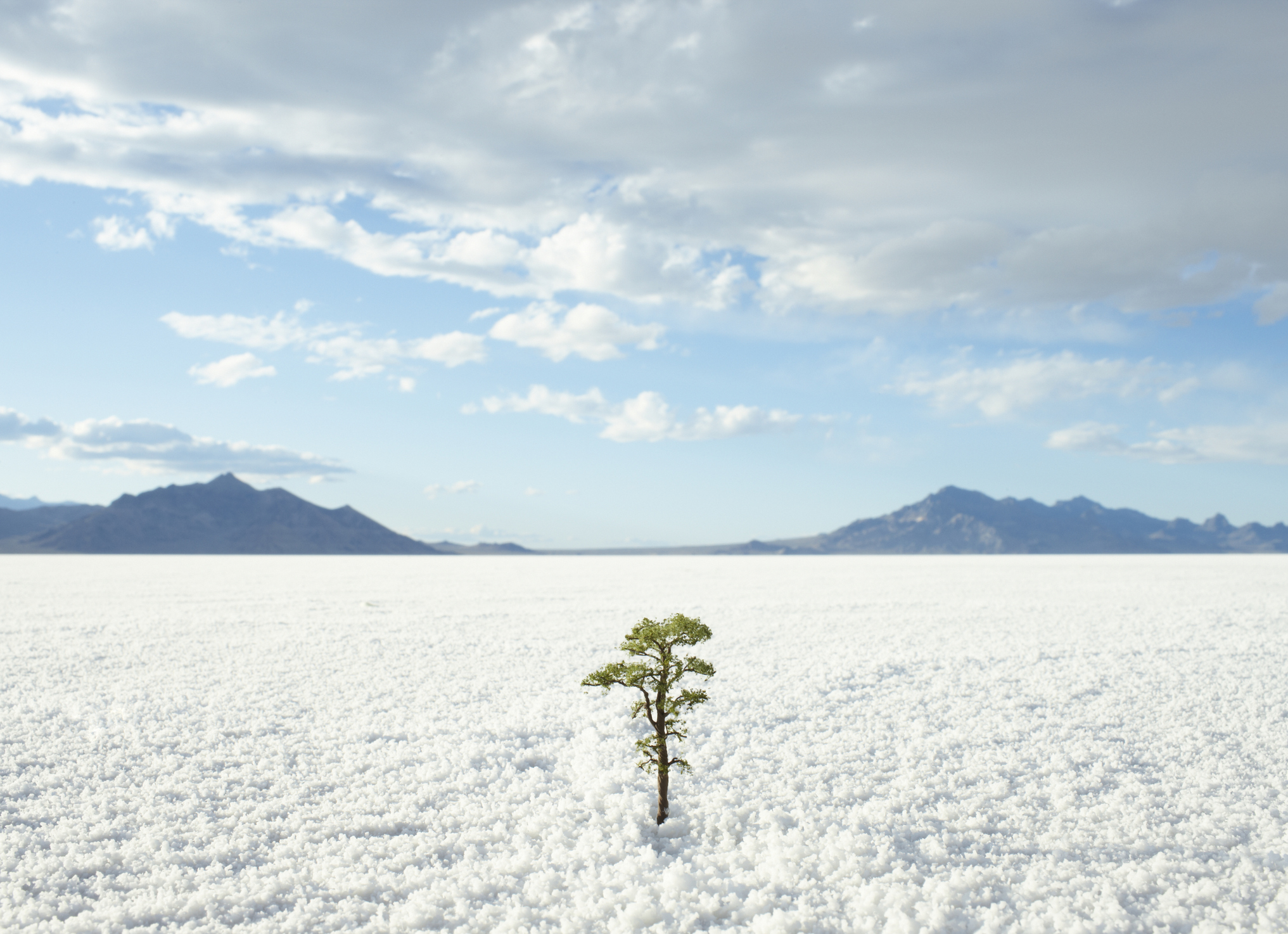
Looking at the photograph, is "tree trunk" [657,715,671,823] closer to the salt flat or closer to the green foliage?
the green foliage

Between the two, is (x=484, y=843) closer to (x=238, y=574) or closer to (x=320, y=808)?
(x=320, y=808)

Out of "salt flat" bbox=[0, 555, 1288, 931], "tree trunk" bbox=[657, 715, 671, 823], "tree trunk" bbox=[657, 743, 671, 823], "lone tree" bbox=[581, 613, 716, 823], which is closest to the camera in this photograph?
"salt flat" bbox=[0, 555, 1288, 931]

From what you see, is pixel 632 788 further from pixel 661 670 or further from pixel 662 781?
pixel 661 670

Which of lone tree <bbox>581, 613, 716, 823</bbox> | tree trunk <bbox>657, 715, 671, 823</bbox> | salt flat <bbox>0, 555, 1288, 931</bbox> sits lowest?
salt flat <bbox>0, 555, 1288, 931</bbox>

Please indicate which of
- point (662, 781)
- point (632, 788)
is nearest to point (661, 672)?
point (662, 781)

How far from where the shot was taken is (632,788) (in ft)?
28.8

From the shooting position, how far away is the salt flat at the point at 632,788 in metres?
6.37

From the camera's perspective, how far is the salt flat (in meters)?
6.37

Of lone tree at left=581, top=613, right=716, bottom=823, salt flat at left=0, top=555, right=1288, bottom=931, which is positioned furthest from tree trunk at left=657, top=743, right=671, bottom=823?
salt flat at left=0, top=555, right=1288, bottom=931

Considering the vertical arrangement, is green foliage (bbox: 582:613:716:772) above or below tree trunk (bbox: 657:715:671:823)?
above

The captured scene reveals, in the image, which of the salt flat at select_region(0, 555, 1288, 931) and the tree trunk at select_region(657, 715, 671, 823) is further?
the tree trunk at select_region(657, 715, 671, 823)

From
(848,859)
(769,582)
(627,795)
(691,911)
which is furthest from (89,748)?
(769,582)

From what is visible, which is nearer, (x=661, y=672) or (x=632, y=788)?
(x=661, y=672)

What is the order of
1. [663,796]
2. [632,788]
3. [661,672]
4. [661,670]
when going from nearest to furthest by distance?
1. [661,672]
2. [661,670]
3. [663,796]
4. [632,788]
